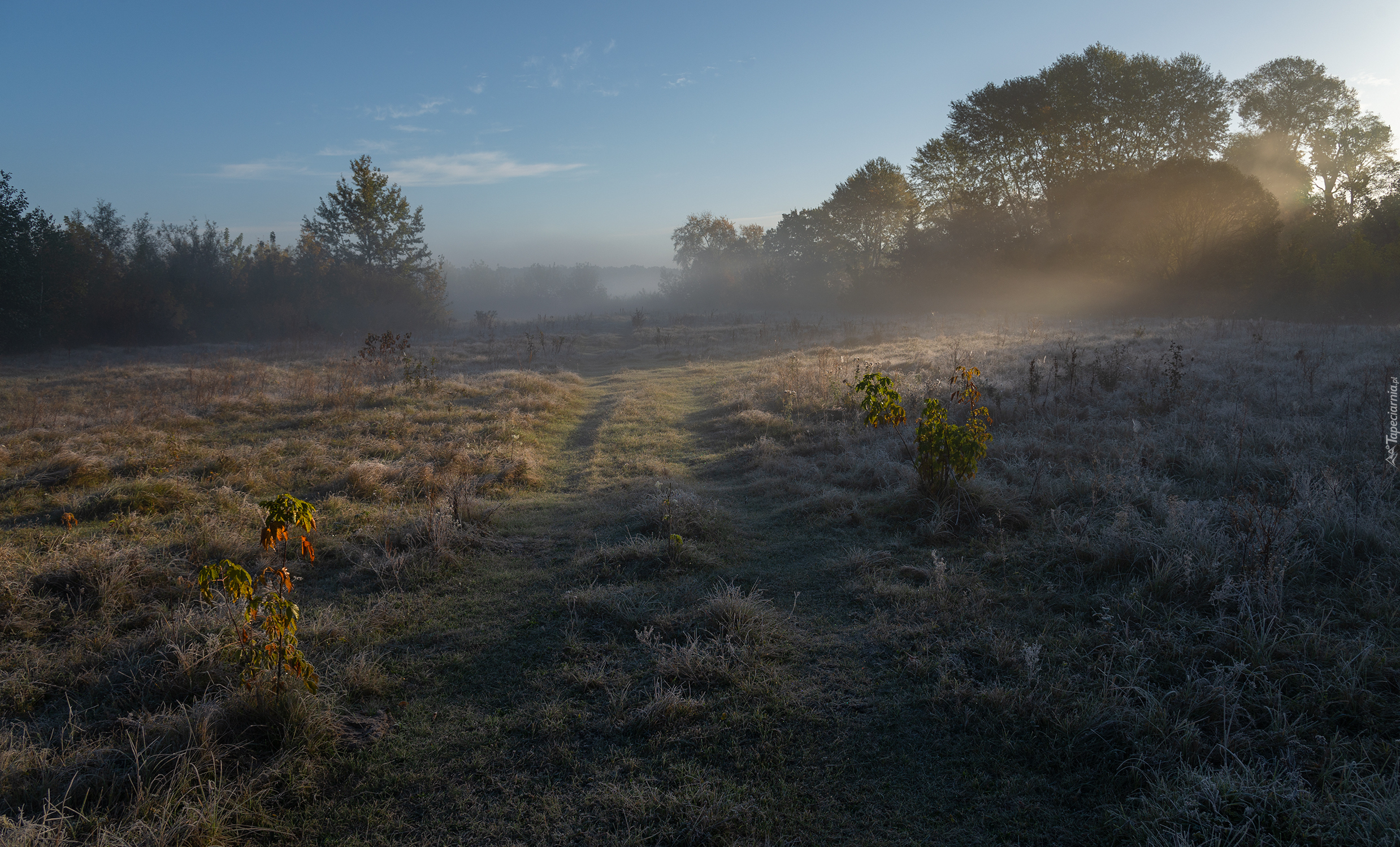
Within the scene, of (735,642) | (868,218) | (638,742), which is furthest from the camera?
(868,218)

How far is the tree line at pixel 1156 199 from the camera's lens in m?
25.9

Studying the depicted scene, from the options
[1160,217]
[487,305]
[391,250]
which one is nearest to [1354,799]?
[1160,217]

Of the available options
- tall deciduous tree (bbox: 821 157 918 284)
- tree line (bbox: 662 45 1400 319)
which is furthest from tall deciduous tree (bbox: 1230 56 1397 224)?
tall deciduous tree (bbox: 821 157 918 284)

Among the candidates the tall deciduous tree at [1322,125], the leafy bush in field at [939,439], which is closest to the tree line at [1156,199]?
the tall deciduous tree at [1322,125]

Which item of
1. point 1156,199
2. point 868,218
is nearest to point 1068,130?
point 1156,199

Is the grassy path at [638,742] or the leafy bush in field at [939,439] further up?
the leafy bush in field at [939,439]

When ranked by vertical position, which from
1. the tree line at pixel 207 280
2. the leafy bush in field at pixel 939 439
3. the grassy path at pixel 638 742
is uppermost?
the tree line at pixel 207 280

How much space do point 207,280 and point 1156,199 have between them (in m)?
49.9

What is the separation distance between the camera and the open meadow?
247 cm

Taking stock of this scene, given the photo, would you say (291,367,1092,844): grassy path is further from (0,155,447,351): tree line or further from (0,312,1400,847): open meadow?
(0,155,447,351): tree line

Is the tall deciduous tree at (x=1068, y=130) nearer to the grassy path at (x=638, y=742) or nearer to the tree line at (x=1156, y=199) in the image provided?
the tree line at (x=1156, y=199)

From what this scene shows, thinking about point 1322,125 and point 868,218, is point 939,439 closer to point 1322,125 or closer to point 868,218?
point 1322,125

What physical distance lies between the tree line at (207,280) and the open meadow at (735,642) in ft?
84.1

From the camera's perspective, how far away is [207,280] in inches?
1395
